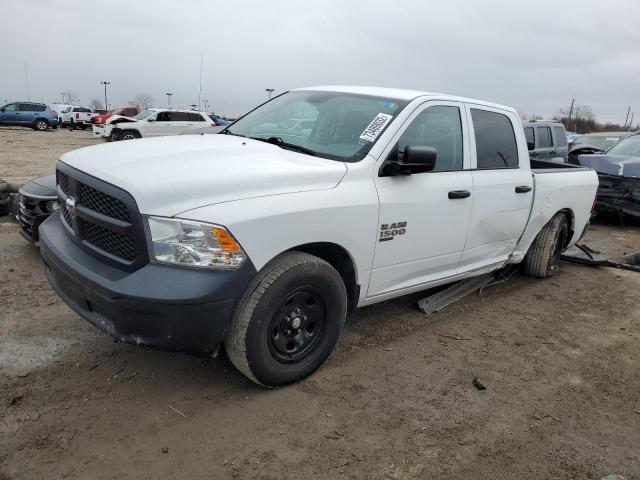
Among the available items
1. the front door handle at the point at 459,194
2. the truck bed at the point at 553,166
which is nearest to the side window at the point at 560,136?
the truck bed at the point at 553,166

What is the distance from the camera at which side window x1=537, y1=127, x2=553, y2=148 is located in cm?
1242

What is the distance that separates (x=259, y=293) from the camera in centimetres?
278

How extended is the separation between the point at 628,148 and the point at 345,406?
31.2 feet

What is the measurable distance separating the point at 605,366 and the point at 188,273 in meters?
3.16

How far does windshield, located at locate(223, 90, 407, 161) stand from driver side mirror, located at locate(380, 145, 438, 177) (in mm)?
184

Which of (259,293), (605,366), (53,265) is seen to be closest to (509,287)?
(605,366)

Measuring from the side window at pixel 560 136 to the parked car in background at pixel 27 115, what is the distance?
2996 centimetres

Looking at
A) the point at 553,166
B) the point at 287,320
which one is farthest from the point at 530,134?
the point at 287,320

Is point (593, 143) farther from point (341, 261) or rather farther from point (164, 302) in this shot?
point (164, 302)

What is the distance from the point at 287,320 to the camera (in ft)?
9.96

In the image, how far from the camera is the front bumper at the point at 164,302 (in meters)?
2.53

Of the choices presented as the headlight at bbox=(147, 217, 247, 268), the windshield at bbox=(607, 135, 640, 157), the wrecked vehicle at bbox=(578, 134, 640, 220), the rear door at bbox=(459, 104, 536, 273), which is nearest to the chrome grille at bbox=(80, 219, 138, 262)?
the headlight at bbox=(147, 217, 247, 268)

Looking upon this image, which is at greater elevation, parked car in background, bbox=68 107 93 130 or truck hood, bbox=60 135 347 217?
truck hood, bbox=60 135 347 217

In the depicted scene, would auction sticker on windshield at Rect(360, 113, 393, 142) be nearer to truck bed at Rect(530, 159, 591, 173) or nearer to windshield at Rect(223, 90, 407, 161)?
windshield at Rect(223, 90, 407, 161)
